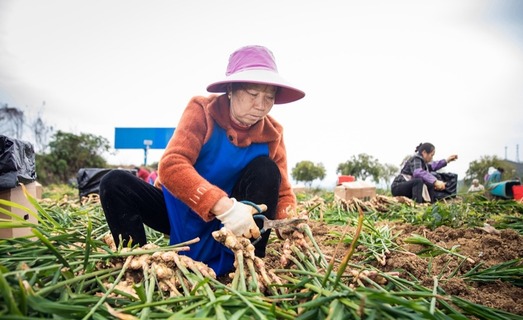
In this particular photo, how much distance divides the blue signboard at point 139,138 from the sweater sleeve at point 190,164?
40.1 feet

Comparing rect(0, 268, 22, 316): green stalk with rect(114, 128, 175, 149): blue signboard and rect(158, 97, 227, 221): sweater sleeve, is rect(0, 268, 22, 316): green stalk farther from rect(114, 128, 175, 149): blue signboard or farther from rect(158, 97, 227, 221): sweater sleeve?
rect(114, 128, 175, 149): blue signboard

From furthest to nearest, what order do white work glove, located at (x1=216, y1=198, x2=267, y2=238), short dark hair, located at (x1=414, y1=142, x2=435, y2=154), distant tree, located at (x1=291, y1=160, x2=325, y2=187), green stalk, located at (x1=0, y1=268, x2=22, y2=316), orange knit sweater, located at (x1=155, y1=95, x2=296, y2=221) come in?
distant tree, located at (x1=291, y1=160, x2=325, y2=187) → short dark hair, located at (x1=414, y1=142, x2=435, y2=154) → orange knit sweater, located at (x1=155, y1=95, x2=296, y2=221) → white work glove, located at (x1=216, y1=198, x2=267, y2=238) → green stalk, located at (x1=0, y1=268, x2=22, y2=316)

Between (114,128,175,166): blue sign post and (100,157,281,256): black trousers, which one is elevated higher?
(114,128,175,166): blue sign post

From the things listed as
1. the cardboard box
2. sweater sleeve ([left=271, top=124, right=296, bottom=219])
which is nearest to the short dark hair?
the cardboard box

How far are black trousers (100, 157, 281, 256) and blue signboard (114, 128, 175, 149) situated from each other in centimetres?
1213

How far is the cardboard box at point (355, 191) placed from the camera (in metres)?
4.44

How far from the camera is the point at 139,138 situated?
44.5 ft

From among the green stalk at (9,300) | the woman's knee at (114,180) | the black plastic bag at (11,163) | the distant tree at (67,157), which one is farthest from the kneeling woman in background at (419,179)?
the distant tree at (67,157)

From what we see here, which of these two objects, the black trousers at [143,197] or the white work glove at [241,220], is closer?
the white work glove at [241,220]

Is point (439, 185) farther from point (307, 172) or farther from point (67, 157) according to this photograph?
point (307, 172)

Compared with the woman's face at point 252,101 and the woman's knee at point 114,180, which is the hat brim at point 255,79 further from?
the woman's knee at point 114,180

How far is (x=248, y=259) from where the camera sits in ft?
3.27

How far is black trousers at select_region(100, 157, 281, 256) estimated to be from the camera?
1332 mm

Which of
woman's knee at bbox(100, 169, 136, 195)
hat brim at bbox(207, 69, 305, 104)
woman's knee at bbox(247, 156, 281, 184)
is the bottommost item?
woman's knee at bbox(100, 169, 136, 195)
